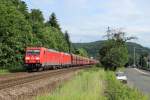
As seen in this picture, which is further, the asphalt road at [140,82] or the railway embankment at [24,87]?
the asphalt road at [140,82]

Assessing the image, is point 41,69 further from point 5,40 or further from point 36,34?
point 36,34

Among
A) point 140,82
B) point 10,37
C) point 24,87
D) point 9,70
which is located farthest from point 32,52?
point 24,87

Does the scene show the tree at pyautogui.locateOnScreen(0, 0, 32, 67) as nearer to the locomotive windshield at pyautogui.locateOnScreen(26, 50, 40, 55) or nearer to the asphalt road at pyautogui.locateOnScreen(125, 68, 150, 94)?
the locomotive windshield at pyautogui.locateOnScreen(26, 50, 40, 55)

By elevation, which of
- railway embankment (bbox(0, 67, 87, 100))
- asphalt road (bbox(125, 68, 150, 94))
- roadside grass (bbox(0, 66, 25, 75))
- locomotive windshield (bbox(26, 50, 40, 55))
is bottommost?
asphalt road (bbox(125, 68, 150, 94))

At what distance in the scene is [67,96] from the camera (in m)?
16.8

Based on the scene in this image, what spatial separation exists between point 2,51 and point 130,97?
4592 cm

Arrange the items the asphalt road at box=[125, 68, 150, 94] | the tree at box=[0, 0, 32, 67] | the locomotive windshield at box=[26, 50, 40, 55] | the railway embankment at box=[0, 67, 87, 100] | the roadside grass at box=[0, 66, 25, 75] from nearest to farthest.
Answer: the railway embankment at box=[0, 67, 87, 100] < the asphalt road at box=[125, 68, 150, 94] < the roadside grass at box=[0, 66, 25, 75] < the locomotive windshield at box=[26, 50, 40, 55] < the tree at box=[0, 0, 32, 67]

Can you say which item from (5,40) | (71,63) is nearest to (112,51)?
(5,40)

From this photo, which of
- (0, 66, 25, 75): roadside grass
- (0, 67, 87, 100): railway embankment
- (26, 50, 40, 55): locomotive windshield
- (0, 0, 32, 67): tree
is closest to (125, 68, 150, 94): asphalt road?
(0, 67, 87, 100): railway embankment

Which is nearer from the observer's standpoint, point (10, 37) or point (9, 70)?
point (9, 70)

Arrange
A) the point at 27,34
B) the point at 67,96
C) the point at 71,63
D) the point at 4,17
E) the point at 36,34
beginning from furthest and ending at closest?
the point at 71,63 → the point at 36,34 → the point at 27,34 → the point at 4,17 → the point at 67,96

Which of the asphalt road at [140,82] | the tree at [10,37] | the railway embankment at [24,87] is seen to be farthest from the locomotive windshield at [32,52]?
the railway embankment at [24,87]

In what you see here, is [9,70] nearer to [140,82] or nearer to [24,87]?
[140,82]

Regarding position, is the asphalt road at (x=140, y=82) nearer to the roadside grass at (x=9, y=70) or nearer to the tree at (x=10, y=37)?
the roadside grass at (x=9, y=70)
